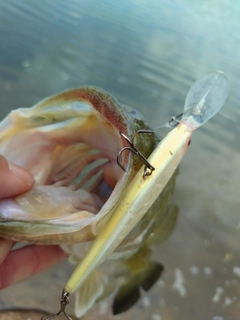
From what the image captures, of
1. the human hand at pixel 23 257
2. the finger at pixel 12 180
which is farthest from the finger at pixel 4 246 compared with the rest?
the finger at pixel 12 180

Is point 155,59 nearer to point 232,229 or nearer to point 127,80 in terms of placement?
point 127,80

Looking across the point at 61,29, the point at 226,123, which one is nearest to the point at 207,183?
the point at 226,123

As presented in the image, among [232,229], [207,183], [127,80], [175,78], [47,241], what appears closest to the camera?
[47,241]

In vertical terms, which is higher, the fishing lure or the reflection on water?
the fishing lure

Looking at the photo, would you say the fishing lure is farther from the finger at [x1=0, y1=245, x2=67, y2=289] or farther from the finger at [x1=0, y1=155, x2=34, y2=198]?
the finger at [x1=0, y1=245, x2=67, y2=289]

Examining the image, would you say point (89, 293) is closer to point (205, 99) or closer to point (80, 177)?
point (80, 177)

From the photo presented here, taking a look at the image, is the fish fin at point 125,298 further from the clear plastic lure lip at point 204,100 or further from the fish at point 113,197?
the clear plastic lure lip at point 204,100

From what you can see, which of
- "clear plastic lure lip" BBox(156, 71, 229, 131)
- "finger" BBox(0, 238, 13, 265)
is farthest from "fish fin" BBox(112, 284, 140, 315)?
"clear plastic lure lip" BBox(156, 71, 229, 131)
